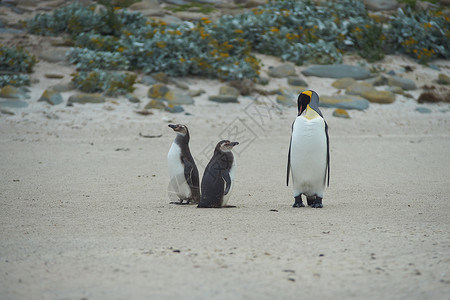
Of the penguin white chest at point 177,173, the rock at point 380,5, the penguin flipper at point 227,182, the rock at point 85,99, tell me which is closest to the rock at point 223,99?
the rock at point 85,99

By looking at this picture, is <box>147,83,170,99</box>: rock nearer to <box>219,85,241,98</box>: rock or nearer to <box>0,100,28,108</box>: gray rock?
<box>219,85,241,98</box>: rock

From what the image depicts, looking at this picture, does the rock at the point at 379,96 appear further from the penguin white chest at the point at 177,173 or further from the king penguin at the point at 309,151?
the penguin white chest at the point at 177,173

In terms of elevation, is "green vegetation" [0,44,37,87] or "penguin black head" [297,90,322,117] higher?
"penguin black head" [297,90,322,117]

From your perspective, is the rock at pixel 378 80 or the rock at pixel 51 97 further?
the rock at pixel 378 80

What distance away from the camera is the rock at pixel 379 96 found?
13.2 m

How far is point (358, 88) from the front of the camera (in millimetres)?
13812

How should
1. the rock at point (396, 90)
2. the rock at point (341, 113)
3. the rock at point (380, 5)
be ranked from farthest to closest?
the rock at point (380, 5), the rock at point (396, 90), the rock at point (341, 113)

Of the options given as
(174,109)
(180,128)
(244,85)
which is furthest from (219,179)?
(244,85)

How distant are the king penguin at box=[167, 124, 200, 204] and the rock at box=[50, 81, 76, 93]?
24.4 feet

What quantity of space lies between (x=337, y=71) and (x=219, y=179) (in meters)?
10.4

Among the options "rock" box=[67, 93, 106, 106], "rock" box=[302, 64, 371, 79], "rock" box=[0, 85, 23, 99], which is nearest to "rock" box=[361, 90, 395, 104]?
"rock" box=[302, 64, 371, 79]

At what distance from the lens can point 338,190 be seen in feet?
21.3

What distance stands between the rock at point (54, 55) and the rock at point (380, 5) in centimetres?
1152

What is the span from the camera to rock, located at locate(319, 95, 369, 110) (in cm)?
1274
